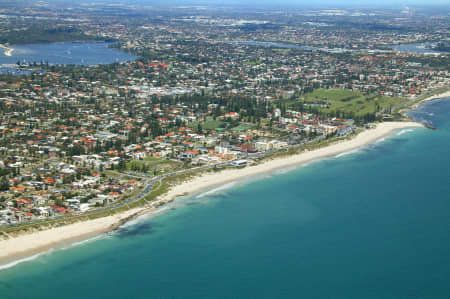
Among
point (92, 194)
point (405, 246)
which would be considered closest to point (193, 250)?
point (92, 194)

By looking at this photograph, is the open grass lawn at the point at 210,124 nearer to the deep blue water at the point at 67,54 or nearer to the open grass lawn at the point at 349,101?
the open grass lawn at the point at 349,101

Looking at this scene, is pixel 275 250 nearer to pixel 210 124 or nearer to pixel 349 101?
pixel 210 124

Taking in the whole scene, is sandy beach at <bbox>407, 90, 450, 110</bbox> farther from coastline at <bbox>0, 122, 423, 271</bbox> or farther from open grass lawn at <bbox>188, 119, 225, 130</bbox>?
open grass lawn at <bbox>188, 119, 225, 130</bbox>

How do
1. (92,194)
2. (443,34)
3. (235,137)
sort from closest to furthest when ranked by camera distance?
(92,194) → (235,137) → (443,34)

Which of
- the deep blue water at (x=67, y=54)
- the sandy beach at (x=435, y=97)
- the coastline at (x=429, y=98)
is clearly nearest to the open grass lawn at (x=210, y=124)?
the coastline at (x=429, y=98)

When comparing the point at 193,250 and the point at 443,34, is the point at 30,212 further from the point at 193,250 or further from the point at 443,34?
the point at 443,34
